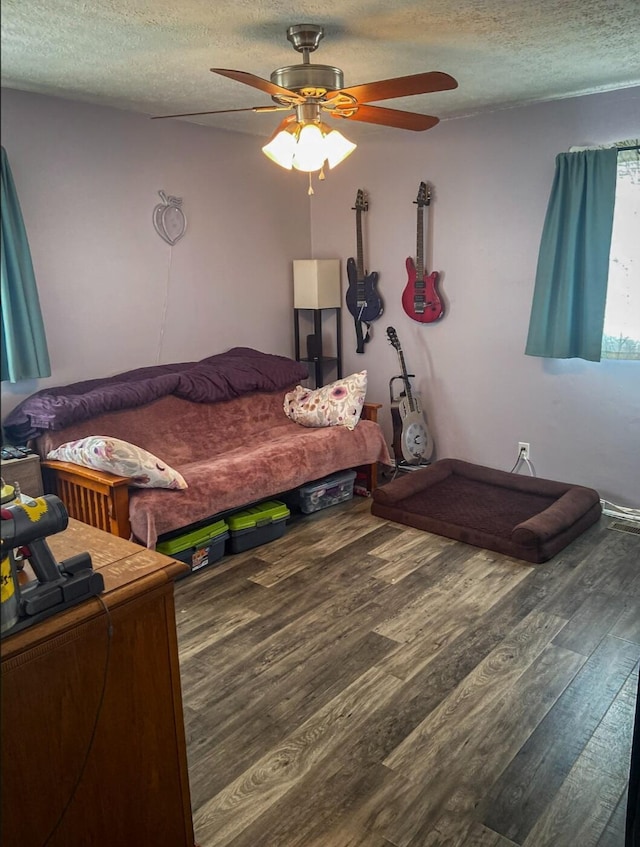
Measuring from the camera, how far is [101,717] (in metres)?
1.29

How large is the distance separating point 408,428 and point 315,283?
120 centimetres

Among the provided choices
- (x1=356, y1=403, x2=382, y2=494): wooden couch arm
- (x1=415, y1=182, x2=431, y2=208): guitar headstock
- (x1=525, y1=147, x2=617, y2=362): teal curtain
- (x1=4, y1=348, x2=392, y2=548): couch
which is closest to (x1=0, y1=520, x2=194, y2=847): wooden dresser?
(x1=4, y1=348, x2=392, y2=548): couch

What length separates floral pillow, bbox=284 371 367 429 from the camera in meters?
4.02

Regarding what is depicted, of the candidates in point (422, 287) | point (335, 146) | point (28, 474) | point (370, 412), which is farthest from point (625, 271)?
point (28, 474)

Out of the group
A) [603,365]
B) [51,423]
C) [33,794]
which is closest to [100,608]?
[33,794]

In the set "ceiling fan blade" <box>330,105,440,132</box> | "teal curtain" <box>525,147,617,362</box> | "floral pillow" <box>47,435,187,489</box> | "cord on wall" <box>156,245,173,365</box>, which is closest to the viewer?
"ceiling fan blade" <box>330,105,440,132</box>

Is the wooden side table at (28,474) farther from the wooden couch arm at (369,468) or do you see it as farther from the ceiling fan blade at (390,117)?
the ceiling fan blade at (390,117)

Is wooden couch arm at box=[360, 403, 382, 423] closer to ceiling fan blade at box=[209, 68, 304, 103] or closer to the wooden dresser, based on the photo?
ceiling fan blade at box=[209, 68, 304, 103]

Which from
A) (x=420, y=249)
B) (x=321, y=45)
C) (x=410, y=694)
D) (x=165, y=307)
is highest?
(x=321, y=45)

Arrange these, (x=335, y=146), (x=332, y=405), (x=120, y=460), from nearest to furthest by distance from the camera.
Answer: (x=335, y=146) < (x=120, y=460) < (x=332, y=405)

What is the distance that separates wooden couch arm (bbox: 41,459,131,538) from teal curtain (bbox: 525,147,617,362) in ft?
8.09

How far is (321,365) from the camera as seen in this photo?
4824 millimetres

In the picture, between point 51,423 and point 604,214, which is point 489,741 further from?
point 604,214

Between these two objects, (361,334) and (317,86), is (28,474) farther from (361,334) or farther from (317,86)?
(361,334)
